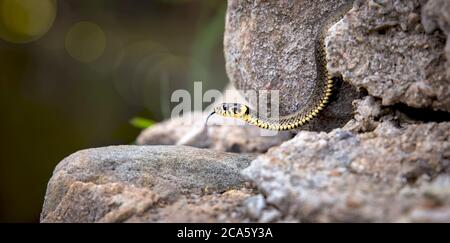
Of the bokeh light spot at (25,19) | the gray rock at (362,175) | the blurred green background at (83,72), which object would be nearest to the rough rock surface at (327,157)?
the gray rock at (362,175)

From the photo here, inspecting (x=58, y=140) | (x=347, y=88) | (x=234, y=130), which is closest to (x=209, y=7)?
(x=58, y=140)

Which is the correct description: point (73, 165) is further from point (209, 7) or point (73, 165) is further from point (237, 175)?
point (209, 7)

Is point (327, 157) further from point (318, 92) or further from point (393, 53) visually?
point (318, 92)

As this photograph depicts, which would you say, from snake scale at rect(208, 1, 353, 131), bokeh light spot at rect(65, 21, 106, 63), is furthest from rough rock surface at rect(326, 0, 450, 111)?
bokeh light spot at rect(65, 21, 106, 63)

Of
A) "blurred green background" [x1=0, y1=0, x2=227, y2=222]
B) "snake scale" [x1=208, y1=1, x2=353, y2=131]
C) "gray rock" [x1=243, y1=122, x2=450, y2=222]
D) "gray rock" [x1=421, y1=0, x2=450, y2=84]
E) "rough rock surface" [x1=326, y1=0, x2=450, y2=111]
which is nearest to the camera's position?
"gray rock" [x1=243, y1=122, x2=450, y2=222]

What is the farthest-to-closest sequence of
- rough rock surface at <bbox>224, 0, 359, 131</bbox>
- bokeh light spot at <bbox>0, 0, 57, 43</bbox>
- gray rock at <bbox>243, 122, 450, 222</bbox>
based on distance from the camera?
bokeh light spot at <bbox>0, 0, 57, 43</bbox> < rough rock surface at <bbox>224, 0, 359, 131</bbox> < gray rock at <bbox>243, 122, 450, 222</bbox>

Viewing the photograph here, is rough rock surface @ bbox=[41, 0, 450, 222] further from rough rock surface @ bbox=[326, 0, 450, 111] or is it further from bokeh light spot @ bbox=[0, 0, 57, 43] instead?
bokeh light spot @ bbox=[0, 0, 57, 43]

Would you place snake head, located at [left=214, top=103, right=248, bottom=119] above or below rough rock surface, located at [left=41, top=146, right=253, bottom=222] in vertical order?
above
